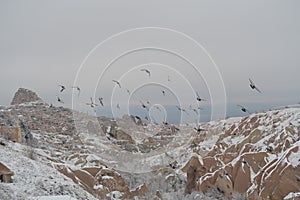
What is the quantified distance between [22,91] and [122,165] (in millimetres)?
138183

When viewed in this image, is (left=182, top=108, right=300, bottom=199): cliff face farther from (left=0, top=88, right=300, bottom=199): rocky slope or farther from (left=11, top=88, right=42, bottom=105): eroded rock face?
(left=11, top=88, right=42, bottom=105): eroded rock face

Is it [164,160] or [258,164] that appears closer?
[258,164]

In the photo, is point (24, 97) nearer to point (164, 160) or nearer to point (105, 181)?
point (164, 160)

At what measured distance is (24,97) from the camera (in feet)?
626

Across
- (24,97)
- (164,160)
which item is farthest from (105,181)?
(24,97)

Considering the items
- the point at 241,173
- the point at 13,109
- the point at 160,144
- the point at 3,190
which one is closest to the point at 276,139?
the point at 241,173

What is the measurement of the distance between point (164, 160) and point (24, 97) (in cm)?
12329

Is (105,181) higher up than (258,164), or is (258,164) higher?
(105,181)

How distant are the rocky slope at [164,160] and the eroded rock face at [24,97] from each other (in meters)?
55.4

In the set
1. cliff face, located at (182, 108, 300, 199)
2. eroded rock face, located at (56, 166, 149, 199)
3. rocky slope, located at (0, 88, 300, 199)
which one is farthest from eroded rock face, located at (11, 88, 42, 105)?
eroded rock face, located at (56, 166, 149, 199)

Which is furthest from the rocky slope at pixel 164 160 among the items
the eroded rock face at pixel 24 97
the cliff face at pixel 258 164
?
the eroded rock face at pixel 24 97

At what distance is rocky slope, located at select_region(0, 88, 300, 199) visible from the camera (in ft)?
94.4

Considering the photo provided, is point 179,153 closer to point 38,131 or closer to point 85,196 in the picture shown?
point 38,131

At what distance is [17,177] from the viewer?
613 inches
